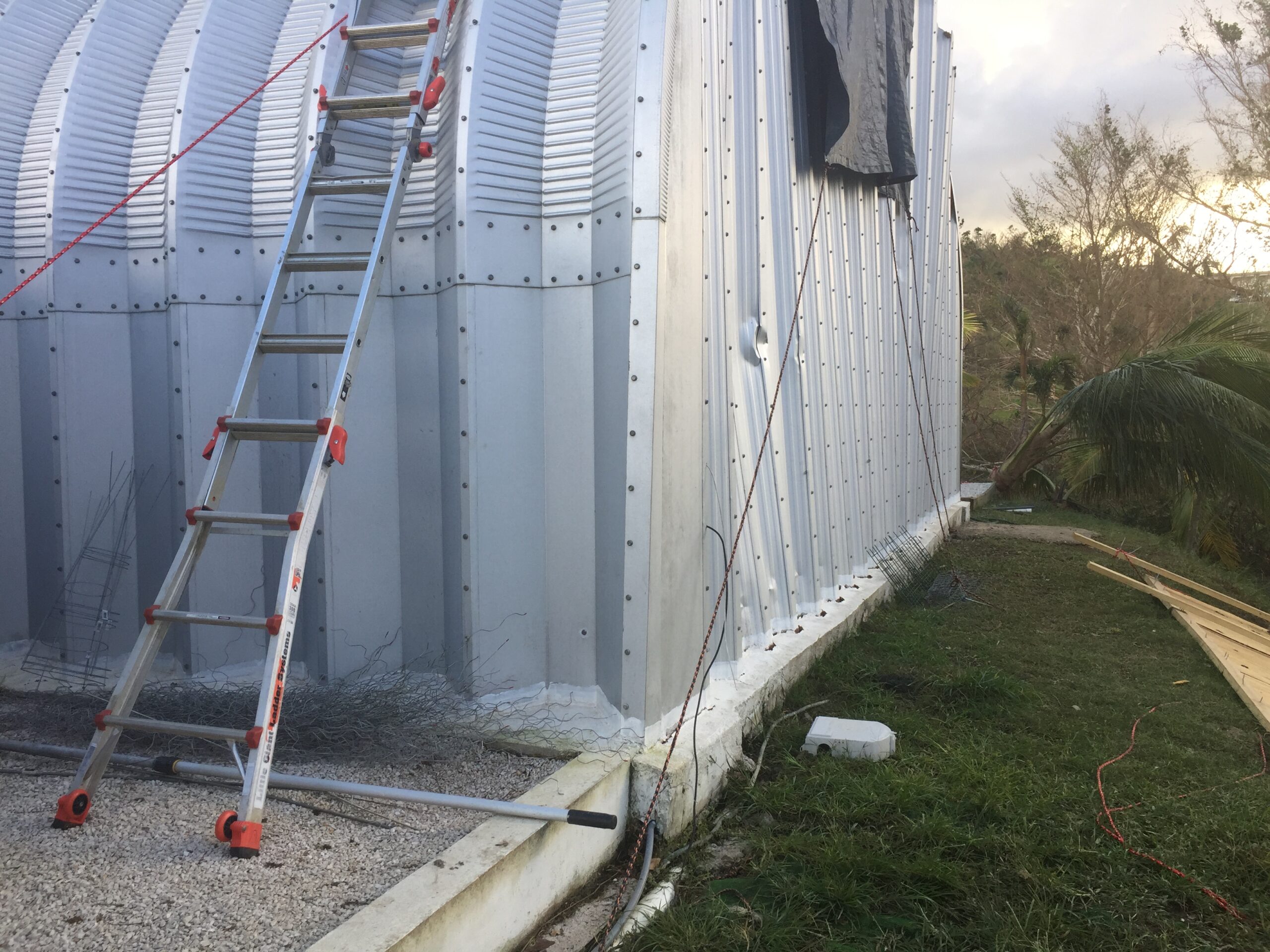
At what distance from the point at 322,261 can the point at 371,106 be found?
0.76 meters

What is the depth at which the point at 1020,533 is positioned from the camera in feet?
38.7

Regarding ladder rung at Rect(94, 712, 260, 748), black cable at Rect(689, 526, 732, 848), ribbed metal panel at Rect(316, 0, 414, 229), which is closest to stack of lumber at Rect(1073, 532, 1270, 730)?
black cable at Rect(689, 526, 732, 848)

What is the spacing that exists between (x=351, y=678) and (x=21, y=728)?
1.20m

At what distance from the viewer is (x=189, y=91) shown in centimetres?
425

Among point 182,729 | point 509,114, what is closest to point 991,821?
point 182,729

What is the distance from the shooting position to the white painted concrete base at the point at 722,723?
3.37 metres

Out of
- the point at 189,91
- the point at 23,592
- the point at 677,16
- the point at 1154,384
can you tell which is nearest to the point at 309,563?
the point at 23,592

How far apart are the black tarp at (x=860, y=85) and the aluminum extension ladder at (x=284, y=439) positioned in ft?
8.36

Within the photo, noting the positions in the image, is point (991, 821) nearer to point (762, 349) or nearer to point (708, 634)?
point (708, 634)

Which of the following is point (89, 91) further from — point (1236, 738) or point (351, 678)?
point (1236, 738)

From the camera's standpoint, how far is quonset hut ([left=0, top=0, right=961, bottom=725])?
3641 millimetres

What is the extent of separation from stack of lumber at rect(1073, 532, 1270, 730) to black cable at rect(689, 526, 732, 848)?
112 inches

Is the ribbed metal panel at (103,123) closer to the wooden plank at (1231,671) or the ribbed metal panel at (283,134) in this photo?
the ribbed metal panel at (283,134)

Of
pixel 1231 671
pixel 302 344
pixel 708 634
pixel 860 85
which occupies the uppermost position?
pixel 860 85
